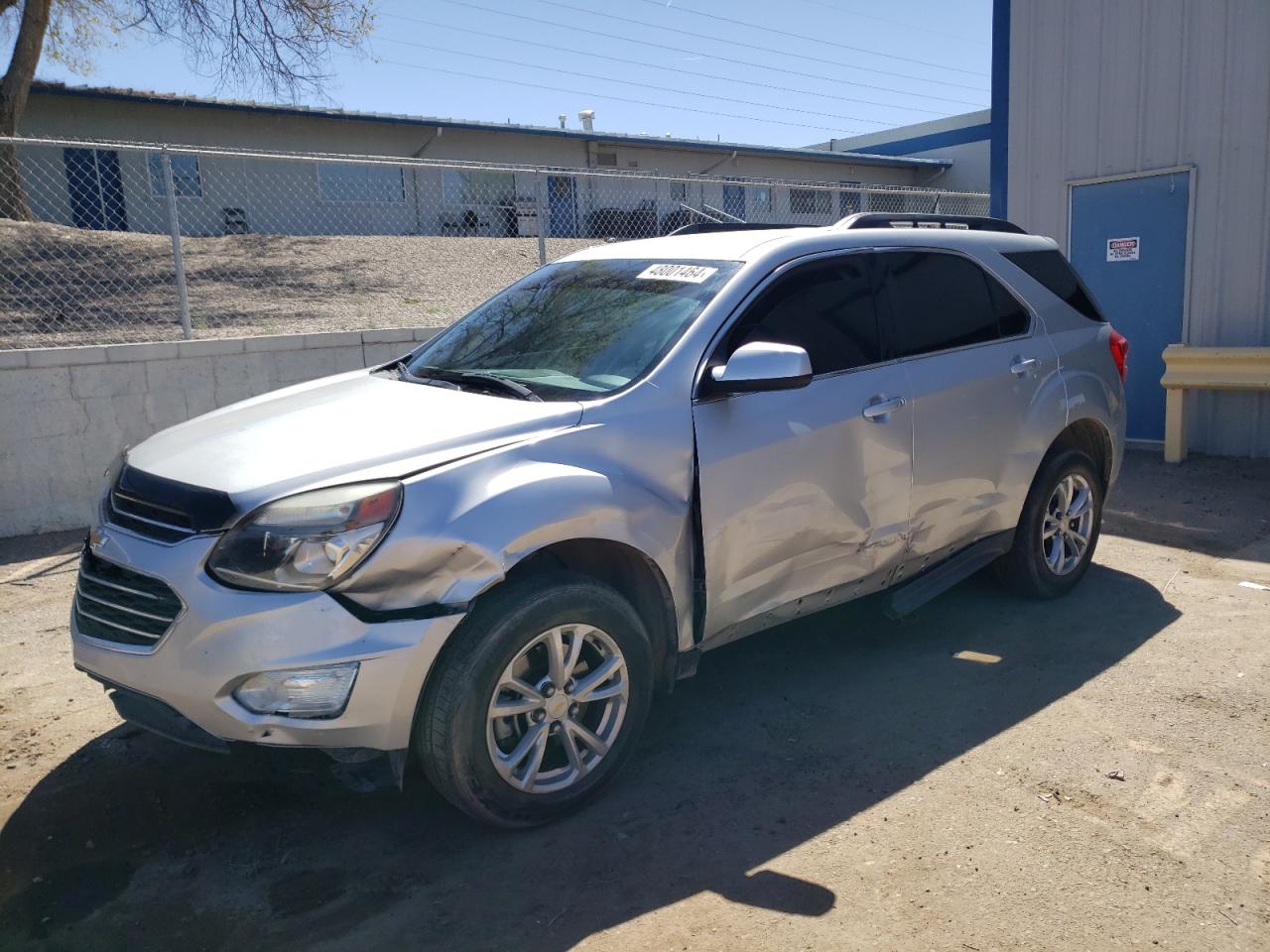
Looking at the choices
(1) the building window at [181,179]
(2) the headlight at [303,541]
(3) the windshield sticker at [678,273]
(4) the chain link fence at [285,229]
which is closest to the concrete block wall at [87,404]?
(4) the chain link fence at [285,229]

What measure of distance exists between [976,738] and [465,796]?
6.49ft

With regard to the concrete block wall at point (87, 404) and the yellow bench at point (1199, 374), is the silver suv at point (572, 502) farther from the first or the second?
the yellow bench at point (1199, 374)

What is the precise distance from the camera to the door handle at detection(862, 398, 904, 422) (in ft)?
13.4

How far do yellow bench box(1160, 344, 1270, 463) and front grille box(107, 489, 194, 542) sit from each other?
26.6ft

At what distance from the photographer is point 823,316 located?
13.5 feet

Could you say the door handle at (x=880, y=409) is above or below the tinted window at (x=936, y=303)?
below

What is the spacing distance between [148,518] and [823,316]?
102 inches

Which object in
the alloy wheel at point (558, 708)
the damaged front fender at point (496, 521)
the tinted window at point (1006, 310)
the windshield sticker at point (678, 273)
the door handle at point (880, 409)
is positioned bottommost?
the alloy wheel at point (558, 708)

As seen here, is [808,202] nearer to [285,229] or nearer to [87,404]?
[285,229]

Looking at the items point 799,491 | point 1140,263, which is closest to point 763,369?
point 799,491

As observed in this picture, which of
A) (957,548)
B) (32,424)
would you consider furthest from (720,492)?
(32,424)

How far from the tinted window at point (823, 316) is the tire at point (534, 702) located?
1.16 m

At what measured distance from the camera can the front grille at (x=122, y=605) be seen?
2959mm

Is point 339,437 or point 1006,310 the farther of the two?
point 1006,310
